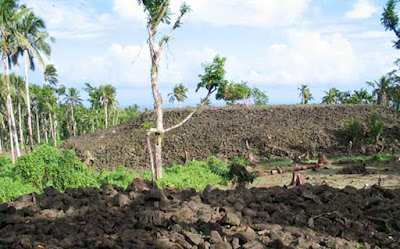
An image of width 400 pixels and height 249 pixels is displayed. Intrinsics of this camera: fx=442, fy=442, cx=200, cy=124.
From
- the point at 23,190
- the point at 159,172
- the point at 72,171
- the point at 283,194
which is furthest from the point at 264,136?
the point at 283,194

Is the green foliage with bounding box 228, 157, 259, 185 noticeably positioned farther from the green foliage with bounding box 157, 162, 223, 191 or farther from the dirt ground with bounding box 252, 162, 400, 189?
the green foliage with bounding box 157, 162, 223, 191

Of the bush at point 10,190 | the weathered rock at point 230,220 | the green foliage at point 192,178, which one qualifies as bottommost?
the green foliage at point 192,178

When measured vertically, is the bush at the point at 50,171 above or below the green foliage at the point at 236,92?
below

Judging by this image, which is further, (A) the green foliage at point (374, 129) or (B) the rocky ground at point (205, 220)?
(A) the green foliage at point (374, 129)

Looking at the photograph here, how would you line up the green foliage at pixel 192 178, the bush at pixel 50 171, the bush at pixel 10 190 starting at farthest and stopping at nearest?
the green foliage at pixel 192 178
the bush at pixel 50 171
the bush at pixel 10 190

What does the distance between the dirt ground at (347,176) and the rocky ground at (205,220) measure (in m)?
5.62

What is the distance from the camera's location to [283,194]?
7512mm

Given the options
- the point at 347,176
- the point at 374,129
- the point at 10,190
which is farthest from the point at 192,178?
the point at 374,129

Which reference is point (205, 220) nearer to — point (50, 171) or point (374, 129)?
point (50, 171)

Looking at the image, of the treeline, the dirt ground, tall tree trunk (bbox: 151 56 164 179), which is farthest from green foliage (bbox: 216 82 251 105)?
tall tree trunk (bbox: 151 56 164 179)

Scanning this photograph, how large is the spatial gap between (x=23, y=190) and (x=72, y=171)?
2.01 meters

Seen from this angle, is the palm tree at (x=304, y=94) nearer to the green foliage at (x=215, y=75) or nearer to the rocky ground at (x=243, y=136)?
the rocky ground at (x=243, y=136)

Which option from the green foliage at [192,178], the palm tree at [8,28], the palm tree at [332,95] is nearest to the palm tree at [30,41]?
the palm tree at [8,28]

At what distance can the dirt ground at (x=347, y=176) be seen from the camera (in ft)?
43.3
